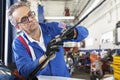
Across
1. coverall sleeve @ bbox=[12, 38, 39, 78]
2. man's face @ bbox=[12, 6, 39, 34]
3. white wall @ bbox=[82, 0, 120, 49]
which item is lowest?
coverall sleeve @ bbox=[12, 38, 39, 78]

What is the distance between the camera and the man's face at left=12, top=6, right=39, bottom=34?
1.06 metres

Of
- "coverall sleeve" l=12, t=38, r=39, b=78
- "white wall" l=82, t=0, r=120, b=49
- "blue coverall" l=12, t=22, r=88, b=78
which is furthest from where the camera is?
"white wall" l=82, t=0, r=120, b=49

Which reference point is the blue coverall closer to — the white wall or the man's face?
the man's face

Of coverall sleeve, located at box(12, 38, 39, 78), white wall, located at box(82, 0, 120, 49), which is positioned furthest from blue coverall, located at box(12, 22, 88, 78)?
white wall, located at box(82, 0, 120, 49)

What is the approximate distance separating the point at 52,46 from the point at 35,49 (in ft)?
1.27

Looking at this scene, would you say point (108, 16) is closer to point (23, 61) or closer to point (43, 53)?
point (43, 53)

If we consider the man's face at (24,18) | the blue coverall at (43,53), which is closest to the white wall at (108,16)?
the blue coverall at (43,53)

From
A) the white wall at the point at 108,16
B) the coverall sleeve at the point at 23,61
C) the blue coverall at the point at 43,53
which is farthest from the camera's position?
the white wall at the point at 108,16

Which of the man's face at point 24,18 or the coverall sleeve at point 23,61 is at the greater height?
the man's face at point 24,18

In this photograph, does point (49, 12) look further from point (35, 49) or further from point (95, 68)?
point (35, 49)

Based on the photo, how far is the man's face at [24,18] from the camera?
3.48 ft

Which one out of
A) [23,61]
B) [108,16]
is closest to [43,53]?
[23,61]

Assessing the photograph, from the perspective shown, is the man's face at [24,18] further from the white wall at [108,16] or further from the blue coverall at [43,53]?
the white wall at [108,16]

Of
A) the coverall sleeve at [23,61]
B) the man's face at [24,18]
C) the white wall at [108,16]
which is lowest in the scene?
the coverall sleeve at [23,61]
